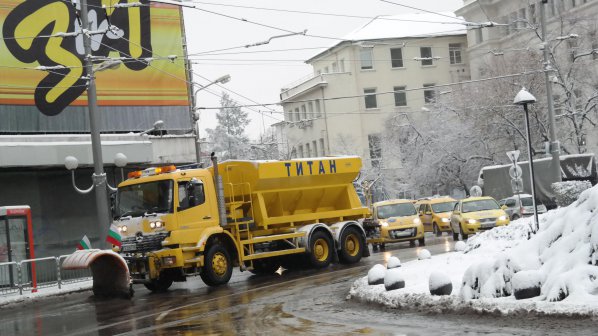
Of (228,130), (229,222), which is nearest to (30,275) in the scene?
(229,222)

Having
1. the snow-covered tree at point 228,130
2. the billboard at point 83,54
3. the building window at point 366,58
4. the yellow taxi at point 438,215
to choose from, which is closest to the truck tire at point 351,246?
the billboard at point 83,54

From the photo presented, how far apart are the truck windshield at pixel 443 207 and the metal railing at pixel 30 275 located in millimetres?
18181

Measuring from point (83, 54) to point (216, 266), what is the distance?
47.8ft

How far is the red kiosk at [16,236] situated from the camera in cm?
2511

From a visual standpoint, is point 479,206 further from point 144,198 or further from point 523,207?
point 144,198

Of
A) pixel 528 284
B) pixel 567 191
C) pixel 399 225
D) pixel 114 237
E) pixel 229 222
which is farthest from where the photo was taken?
pixel 399 225

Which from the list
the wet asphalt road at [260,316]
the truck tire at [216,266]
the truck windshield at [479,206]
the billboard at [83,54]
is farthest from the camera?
the truck windshield at [479,206]

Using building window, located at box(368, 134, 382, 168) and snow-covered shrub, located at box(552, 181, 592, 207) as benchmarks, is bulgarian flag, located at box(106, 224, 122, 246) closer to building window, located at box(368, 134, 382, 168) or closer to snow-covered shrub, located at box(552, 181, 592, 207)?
snow-covered shrub, located at box(552, 181, 592, 207)

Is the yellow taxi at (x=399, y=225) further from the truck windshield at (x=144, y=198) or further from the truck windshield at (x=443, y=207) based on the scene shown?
the truck windshield at (x=144, y=198)

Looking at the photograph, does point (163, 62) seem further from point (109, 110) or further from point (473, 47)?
point (473, 47)

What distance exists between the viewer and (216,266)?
875 inches

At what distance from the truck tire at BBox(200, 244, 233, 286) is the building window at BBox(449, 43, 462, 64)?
62797 millimetres

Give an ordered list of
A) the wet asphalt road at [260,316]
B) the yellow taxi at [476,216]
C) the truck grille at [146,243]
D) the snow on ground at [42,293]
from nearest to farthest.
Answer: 1. the wet asphalt road at [260,316]
2. the truck grille at [146,243]
3. the snow on ground at [42,293]
4. the yellow taxi at [476,216]

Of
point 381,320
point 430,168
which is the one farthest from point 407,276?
point 430,168
